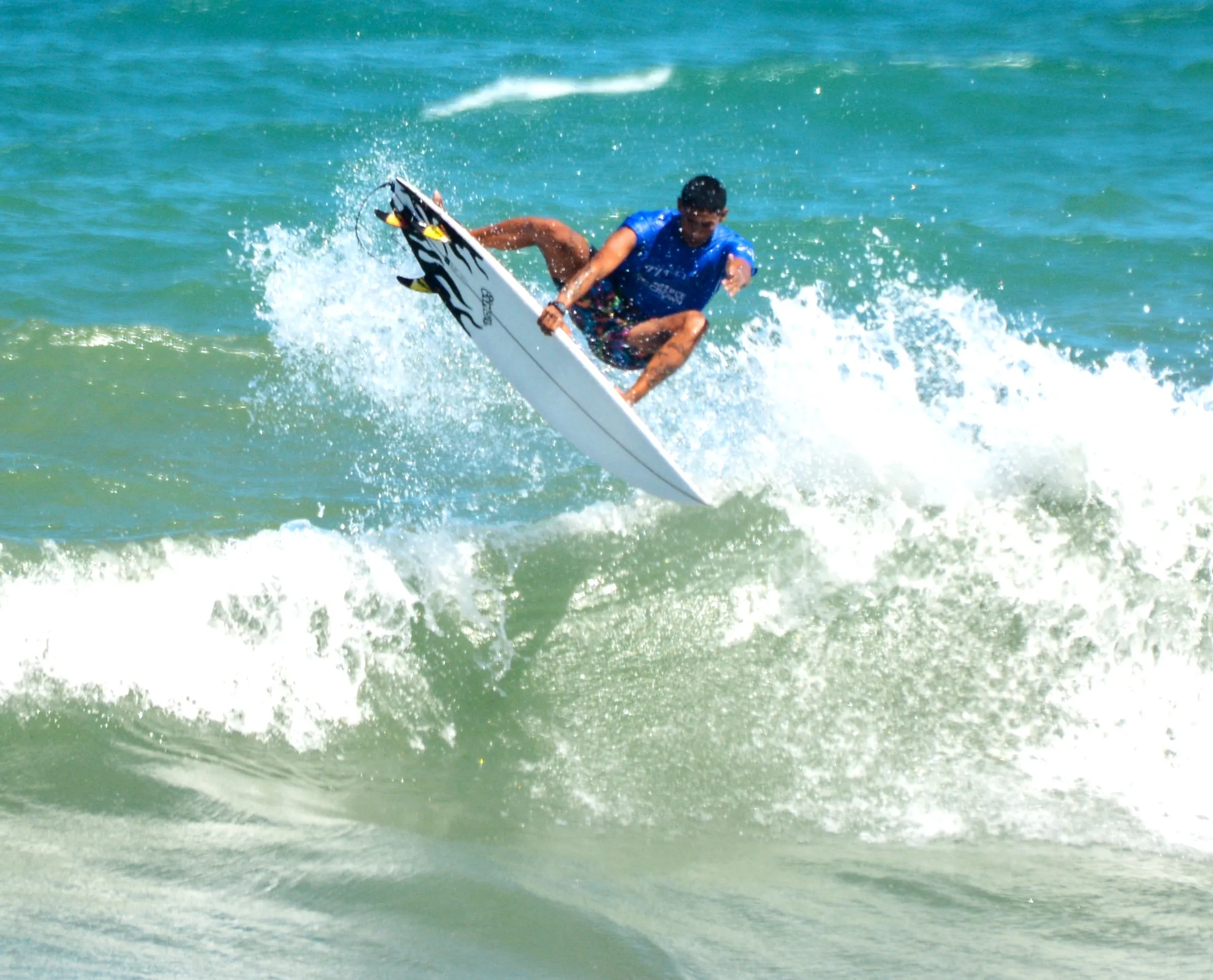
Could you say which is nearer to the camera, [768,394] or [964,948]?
[964,948]

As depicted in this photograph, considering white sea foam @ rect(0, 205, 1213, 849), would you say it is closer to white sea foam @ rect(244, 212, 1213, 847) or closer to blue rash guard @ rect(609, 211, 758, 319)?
white sea foam @ rect(244, 212, 1213, 847)

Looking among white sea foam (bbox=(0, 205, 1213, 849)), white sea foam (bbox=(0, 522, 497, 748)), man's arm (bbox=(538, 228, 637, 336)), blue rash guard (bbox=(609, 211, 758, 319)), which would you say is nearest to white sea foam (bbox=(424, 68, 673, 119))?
white sea foam (bbox=(0, 205, 1213, 849))

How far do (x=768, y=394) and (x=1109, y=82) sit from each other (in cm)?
1322

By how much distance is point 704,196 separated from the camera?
6469 mm

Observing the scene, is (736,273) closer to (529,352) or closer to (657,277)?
(657,277)

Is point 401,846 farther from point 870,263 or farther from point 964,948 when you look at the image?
point 870,263

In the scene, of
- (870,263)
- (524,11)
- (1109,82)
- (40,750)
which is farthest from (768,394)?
(524,11)

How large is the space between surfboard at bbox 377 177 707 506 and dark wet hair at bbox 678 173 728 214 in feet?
3.00

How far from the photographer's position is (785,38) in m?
19.9

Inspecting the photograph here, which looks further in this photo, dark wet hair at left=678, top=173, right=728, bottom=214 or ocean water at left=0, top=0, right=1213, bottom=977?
dark wet hair at left=678, top=173, right=728, bottom=214

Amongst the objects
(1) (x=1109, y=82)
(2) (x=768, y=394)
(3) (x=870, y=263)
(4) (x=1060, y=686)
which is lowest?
(4) (x=1060, y=686)

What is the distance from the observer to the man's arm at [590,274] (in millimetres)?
6332

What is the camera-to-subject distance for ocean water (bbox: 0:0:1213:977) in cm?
486

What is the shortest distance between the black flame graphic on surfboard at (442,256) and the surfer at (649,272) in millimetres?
149
